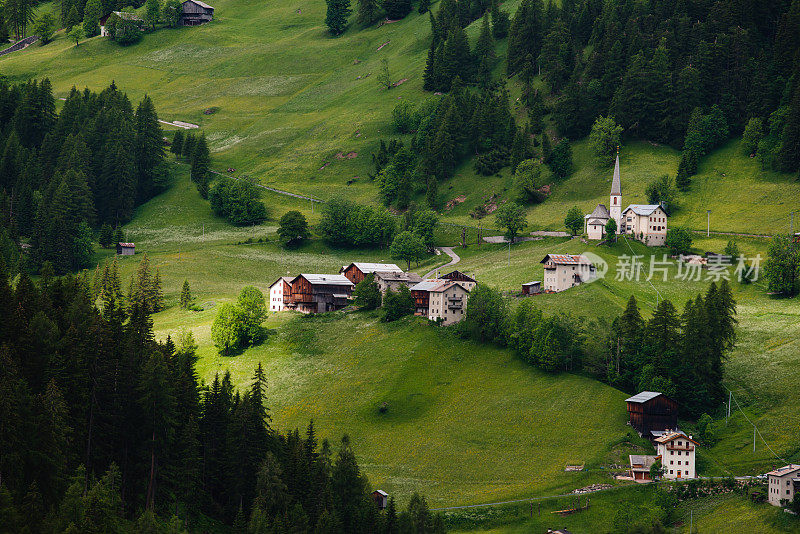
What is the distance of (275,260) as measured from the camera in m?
178

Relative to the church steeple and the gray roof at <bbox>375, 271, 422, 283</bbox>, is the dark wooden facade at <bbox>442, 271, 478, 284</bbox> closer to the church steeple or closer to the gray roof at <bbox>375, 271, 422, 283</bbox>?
the gray roof at <bbox>375, 271, 422, 283</bbox>

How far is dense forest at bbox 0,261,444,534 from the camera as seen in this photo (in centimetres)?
7206

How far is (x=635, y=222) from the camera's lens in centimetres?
15688

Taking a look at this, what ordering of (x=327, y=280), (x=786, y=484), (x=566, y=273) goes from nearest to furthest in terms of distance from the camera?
(x=786, y=484)
(x=566, y=273)
(x=327, y=280)

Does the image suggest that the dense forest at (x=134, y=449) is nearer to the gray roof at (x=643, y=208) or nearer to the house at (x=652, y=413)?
the house at (x=652, y=413)

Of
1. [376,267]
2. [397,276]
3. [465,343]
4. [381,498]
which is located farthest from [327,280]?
[381,498]

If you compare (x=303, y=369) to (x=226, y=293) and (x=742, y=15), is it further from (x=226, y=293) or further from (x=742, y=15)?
(x=742, y=15)

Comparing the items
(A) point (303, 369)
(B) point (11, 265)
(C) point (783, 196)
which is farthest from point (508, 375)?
(B) point (11, 265)

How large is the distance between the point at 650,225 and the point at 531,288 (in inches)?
1013

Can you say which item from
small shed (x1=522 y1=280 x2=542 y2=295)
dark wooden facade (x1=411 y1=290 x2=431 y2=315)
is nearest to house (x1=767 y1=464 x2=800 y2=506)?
small shed (x1=522 y1=280 x2=542 y2=295)

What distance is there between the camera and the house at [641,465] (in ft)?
323

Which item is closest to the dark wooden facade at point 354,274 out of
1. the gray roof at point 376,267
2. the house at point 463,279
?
the gray roof at point 376,267

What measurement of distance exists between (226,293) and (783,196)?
298 ft

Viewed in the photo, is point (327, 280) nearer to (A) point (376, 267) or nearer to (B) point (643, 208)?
(A) point (376, 267)
